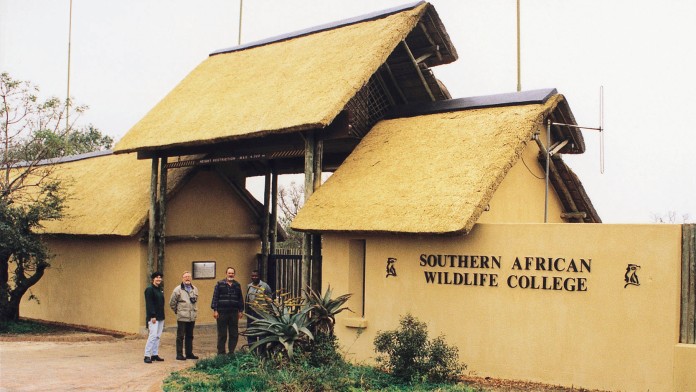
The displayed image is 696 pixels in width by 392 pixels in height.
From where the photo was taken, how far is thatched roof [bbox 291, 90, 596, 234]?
12.4m

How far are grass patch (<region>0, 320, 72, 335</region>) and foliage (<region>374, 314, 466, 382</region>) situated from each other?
10922mm

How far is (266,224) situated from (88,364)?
25.7 feet

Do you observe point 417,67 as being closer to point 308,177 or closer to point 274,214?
point 308,177

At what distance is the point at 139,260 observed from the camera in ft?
59.2

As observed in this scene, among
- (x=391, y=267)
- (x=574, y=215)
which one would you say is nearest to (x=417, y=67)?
(x=574, y=215)

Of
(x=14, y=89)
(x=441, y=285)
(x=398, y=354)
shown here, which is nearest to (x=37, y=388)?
(x=398, y=354)

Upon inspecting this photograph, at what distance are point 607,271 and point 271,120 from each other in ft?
22.8

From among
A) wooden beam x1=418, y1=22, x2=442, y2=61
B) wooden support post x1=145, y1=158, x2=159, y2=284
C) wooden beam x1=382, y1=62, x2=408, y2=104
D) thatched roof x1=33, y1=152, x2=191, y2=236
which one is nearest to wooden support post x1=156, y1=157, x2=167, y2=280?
wooden support post x1=145, y1=158, x2=159, y2=284

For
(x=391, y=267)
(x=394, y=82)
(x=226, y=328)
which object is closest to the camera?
(x=391, y=267)

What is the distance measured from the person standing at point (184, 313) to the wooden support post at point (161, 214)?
12.4 ft

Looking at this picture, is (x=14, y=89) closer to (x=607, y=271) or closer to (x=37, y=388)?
(x=37, y=388)

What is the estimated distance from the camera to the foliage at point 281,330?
38.8ft

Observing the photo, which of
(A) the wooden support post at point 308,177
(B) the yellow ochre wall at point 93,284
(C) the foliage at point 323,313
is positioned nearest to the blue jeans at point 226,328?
(A) the wooden support post at point 308,177

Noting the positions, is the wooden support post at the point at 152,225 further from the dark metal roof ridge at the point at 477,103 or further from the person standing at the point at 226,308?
the dark metal roof ridge at the point at 477,103
